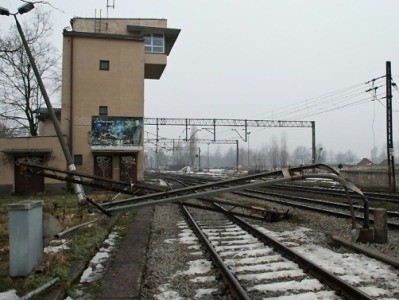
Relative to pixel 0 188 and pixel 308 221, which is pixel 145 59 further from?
pixel 308 221

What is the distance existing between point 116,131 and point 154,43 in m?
9.10

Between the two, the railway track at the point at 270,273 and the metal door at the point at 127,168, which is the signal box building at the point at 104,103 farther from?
the railway track at the point at 270,273

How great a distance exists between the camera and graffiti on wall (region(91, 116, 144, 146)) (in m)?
32.0

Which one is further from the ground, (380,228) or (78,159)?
(78,159)

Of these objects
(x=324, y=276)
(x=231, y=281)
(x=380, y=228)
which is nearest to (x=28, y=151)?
(x=380, y=228)

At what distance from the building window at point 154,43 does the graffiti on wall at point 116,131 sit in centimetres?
723

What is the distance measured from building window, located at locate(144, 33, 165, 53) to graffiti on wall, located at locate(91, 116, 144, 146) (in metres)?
7.23

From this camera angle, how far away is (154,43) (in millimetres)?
37031

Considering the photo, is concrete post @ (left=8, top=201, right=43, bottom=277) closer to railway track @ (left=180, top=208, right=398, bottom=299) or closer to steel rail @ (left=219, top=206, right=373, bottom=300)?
railway track @ (left=180, top=208, right=398, bottom=299)

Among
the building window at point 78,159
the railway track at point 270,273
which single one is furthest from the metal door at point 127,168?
the railway track at point 270,273

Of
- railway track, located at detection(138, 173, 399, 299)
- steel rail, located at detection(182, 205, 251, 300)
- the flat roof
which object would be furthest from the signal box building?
steel rail, located at detection(182, 205, 251, 300)

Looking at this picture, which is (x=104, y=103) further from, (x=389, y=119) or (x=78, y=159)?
(x=389, y=119)

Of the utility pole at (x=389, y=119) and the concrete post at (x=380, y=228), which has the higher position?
the utility pole at (x=389, y=119)

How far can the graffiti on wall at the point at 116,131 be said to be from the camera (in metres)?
32.0
